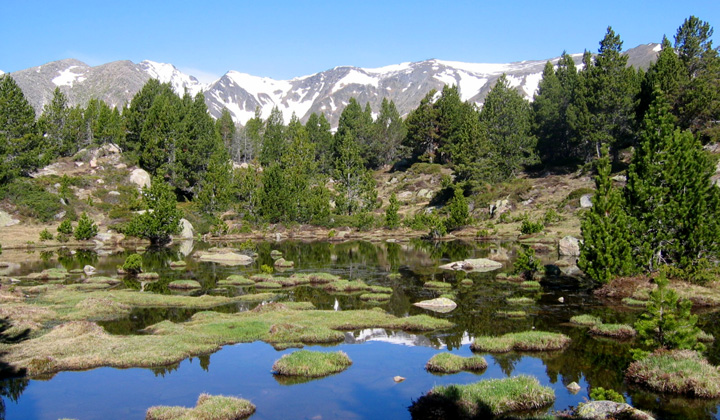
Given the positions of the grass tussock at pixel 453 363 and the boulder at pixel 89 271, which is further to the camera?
the boulder at pixel 89 271

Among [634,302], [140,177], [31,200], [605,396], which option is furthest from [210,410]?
[140,177]

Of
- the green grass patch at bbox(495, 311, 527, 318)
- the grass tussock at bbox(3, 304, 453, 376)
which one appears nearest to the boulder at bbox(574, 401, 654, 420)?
the grass tussock at bbox(3, 304, 453, 376)

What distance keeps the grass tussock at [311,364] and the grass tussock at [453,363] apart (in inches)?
156

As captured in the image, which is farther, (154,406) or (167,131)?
(167,131)

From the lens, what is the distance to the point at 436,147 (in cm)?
14238

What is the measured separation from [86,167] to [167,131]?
21.8 meters

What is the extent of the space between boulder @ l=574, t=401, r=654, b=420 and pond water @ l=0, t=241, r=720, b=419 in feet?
5.84

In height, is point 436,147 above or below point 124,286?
above

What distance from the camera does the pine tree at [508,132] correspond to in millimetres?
113812

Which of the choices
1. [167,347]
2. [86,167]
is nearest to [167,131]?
[86,167]

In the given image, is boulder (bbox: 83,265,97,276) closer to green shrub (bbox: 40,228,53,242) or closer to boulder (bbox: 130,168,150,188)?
green shrub (bbox: 40,228,53,242)

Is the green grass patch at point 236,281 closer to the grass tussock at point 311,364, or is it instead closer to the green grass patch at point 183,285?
the green grass patch at point 183,285

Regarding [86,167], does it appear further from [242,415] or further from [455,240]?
[242,415]

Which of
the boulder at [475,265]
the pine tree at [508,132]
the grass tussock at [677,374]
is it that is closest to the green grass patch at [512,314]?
the grass tussock at [677,374]
